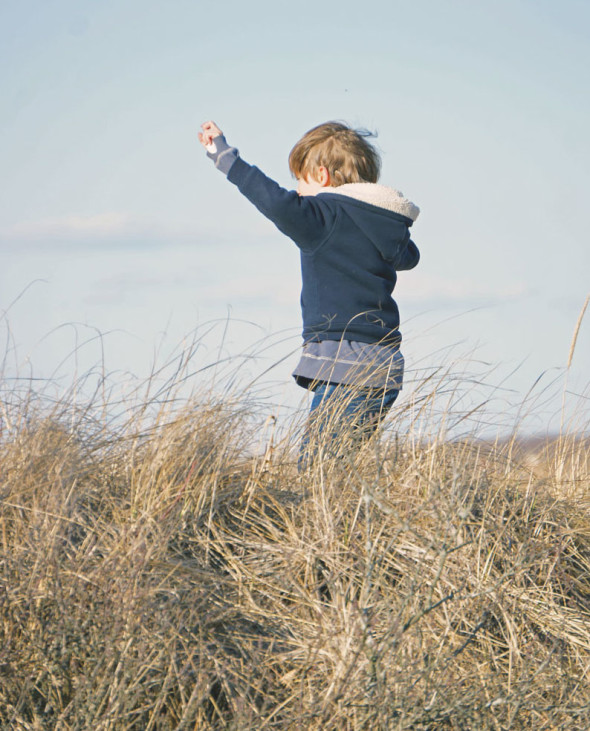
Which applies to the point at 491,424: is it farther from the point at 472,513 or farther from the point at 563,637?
the point at 563,637

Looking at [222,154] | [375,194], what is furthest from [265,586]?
[375,194]

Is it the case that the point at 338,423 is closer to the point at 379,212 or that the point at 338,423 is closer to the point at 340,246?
the point at 340,246

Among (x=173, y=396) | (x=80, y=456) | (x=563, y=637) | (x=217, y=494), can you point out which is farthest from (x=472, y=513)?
(x=80, y=456)

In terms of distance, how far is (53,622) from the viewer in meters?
2.12

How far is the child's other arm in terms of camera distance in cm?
374

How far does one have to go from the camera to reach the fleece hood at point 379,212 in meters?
4.06

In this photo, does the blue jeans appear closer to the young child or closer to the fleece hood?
the young child

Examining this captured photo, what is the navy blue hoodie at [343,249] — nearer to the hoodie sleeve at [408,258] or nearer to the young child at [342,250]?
the young child at [342,250]

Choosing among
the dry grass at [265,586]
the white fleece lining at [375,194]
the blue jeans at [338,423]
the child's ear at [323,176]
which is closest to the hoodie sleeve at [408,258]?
the white fleece lining at [375,194]

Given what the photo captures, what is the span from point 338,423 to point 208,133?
160 cm

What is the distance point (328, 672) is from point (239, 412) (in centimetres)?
114

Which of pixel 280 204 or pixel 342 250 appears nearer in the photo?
pixel 280 204

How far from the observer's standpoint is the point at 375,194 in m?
4.10

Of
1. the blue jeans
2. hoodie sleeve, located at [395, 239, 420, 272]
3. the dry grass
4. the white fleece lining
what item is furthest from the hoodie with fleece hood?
the dry grass
